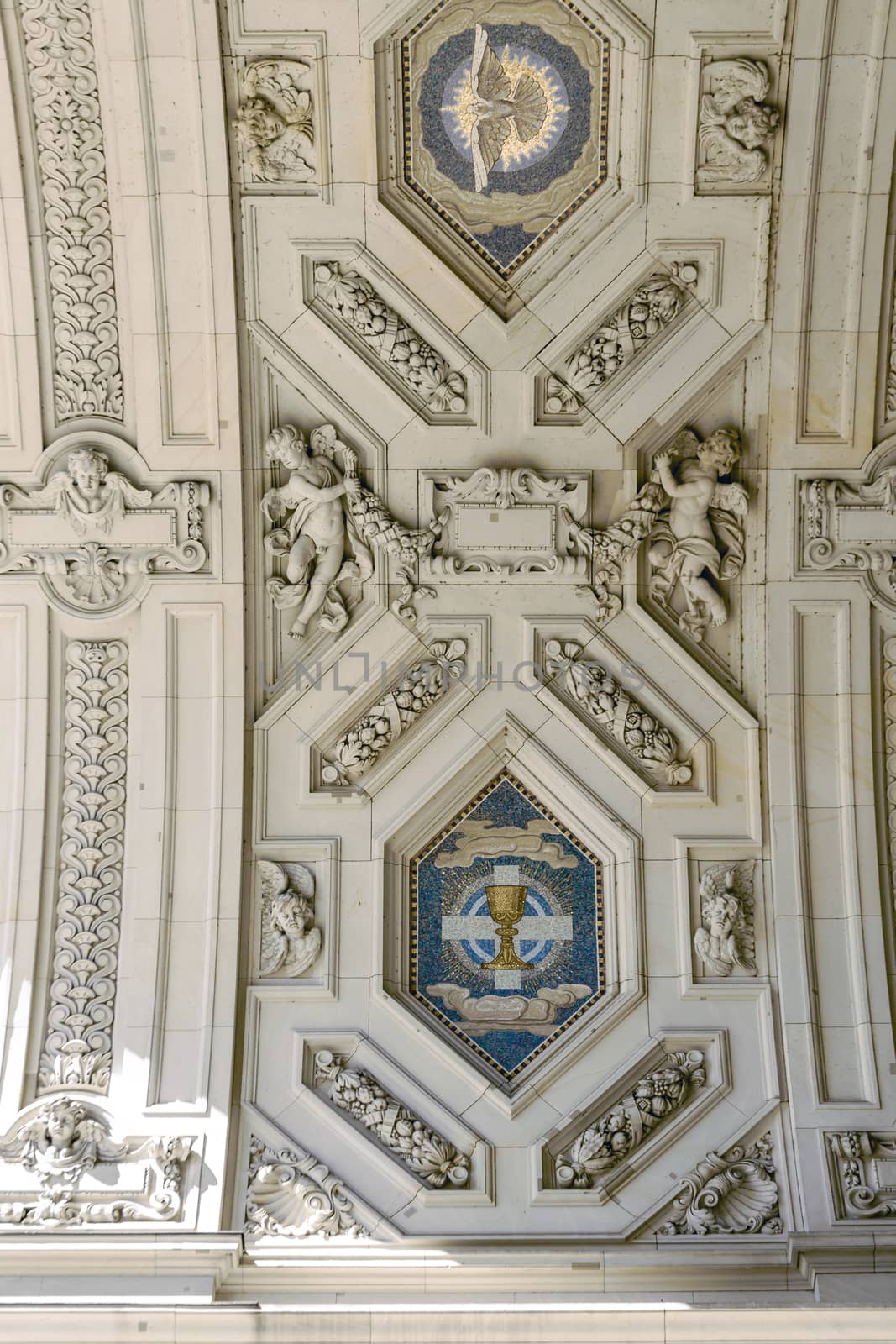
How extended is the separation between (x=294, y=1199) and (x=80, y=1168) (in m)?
1.42

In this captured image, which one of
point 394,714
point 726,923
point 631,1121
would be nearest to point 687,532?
point 394,714

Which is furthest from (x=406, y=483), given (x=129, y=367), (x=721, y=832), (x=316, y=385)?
(x=721, y=832)

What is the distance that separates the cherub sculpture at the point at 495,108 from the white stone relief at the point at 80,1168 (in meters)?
6.83

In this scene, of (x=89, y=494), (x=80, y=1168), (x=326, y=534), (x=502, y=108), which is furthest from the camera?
(x=326, y=534)

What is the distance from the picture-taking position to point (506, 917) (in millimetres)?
11297

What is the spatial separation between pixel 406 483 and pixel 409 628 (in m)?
1.03

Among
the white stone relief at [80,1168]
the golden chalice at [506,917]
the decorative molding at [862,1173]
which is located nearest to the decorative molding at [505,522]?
the golden chalice at [506,917]

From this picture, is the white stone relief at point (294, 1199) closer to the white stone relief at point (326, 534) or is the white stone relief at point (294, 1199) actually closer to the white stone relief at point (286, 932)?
the white stone relief at point (286, 932)

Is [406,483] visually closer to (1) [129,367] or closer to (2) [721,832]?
(1) [129,367]

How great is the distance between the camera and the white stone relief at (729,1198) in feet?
33.8

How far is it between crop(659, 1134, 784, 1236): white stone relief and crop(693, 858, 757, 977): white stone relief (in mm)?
1247

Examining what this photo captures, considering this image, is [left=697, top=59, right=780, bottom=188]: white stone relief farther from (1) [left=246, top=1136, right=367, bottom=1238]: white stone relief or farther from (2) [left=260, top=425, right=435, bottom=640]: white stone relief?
(1) [left=246, top=1136, right=367, bottom=1238]: white stone relief

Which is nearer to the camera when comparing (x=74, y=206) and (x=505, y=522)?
(x=74, y=206)

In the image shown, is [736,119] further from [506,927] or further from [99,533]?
[506,927]
